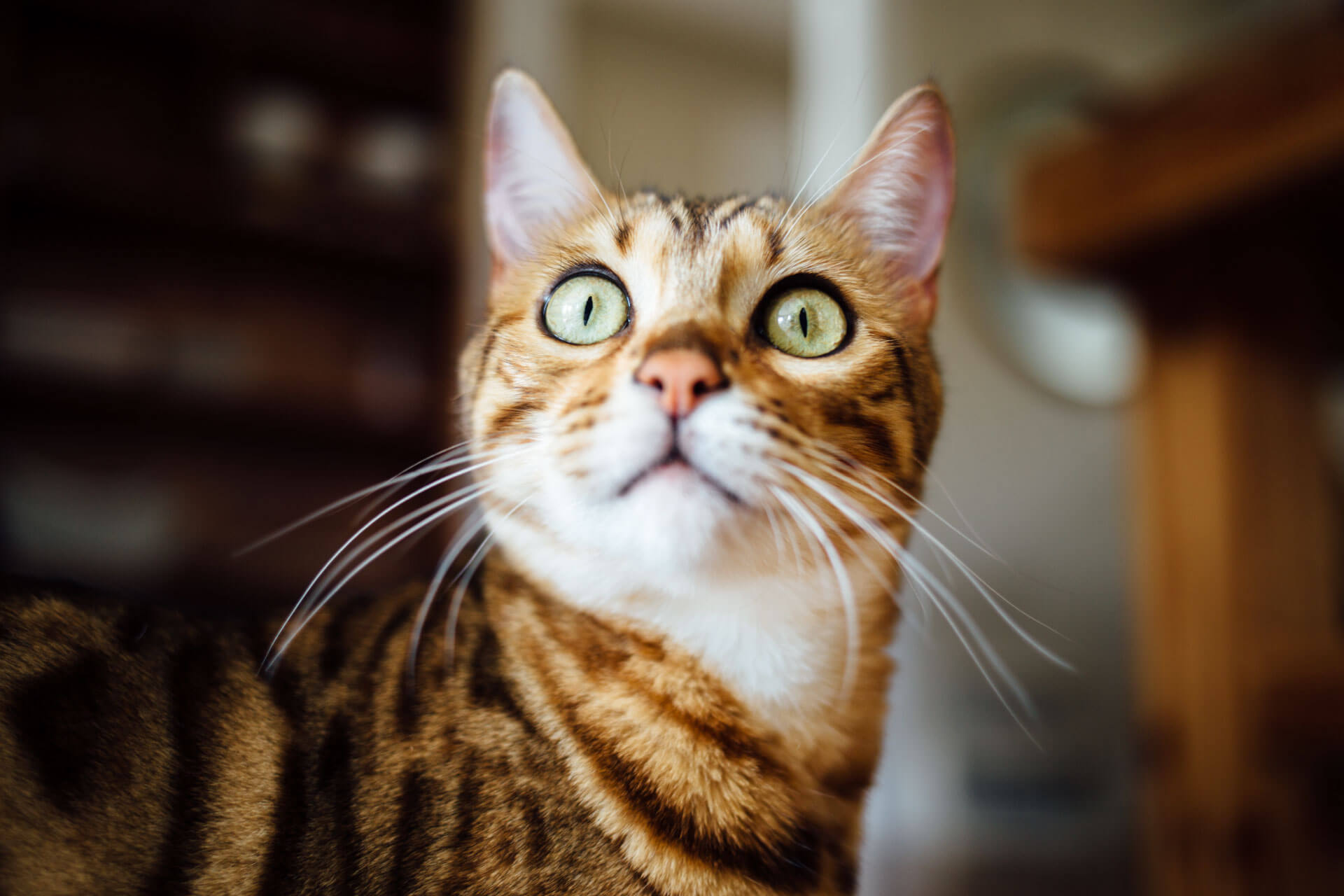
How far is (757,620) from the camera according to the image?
44 cm

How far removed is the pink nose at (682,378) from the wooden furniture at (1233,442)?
1056 millimetres

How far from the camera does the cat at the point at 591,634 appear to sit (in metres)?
0.33

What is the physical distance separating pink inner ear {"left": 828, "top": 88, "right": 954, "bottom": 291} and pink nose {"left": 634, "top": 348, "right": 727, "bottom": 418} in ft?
0.47

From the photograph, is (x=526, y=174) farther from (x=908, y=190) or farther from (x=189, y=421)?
(x=189, y=421)

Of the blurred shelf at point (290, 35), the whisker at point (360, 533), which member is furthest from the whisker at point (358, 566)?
the blurred shelf at point (290, 35)

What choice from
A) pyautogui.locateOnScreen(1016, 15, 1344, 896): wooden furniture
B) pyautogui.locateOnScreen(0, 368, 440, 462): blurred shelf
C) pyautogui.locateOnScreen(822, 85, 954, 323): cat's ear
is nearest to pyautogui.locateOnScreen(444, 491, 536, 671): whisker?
pyautogui.locateOnScreen(822, 85, 954, 323): cat's ear

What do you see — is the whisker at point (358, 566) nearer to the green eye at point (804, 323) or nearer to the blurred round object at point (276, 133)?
the green eye at point (804, 323)

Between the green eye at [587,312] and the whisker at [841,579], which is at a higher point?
the green eye at [587,312]

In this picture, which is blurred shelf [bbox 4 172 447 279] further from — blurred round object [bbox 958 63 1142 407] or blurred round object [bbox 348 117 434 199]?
blurred round object [bbox 958 63 1142 407]

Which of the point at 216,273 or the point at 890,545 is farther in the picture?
the point at 216,273

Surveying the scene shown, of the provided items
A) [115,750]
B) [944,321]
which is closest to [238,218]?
[944,321]

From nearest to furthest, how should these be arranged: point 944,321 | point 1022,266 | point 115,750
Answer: point 115,750, point 944,321, point 1022,266

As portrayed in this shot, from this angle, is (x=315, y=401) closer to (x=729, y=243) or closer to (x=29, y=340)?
(x=29, y=340)

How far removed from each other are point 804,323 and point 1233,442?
3.58ft
